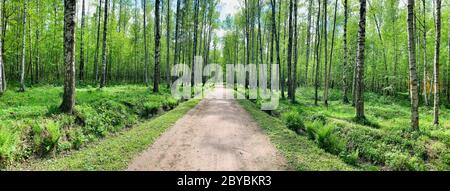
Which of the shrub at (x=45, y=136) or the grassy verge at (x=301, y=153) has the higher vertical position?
the shrub at (x=45, y=136)

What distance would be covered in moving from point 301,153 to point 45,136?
6.97 meters

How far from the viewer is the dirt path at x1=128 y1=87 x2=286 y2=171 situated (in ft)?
21.9

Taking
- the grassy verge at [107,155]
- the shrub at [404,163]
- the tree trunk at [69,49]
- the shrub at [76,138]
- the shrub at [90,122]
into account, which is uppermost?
the tree trunk at [69,49]

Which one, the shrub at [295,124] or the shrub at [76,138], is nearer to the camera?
the shrub at [76,138]

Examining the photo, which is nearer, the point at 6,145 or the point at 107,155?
the point at 6,145

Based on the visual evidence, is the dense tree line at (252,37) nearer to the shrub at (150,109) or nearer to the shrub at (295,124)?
the shrub at (150,109)

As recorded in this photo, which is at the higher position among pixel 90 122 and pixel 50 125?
pixel 50 125

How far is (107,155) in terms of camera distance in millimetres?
7387

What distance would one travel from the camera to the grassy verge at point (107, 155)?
653cm

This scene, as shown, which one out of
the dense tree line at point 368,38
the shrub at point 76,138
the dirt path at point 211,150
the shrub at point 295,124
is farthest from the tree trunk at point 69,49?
the dense tree line at point 368,38

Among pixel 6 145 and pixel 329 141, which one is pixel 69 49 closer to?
pixel 6 145

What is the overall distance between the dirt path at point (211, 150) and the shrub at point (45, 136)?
2.35 m

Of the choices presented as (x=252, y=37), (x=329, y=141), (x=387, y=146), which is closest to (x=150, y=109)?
(x=329, y=141)
